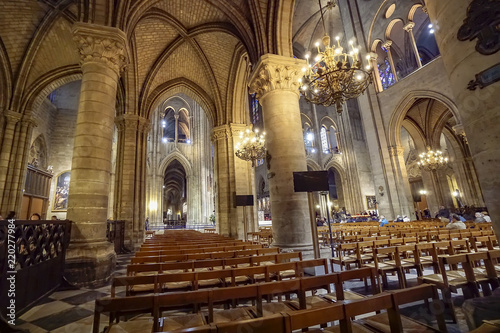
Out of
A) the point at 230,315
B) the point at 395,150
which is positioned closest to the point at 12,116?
the point at 230,315

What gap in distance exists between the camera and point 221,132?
Result: 39.8 ft

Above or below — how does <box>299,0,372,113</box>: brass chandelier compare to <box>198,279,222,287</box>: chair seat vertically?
above

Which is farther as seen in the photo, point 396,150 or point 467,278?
point 396,150

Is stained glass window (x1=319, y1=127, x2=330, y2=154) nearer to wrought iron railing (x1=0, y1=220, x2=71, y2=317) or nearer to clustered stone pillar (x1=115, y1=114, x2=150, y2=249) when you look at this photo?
clustered stone pillar (x1=115, y1=114, x2=150, y2=249)

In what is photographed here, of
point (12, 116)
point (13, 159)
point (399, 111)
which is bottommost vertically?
point (13, 159)

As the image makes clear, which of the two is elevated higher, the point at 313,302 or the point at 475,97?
the point at 475,97

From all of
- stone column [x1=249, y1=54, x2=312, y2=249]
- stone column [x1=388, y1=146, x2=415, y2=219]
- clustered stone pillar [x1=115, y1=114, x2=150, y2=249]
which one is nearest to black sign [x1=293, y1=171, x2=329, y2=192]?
stone column [x1=249, y1=54, x2=312, y2=249]

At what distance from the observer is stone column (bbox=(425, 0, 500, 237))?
6.14ft

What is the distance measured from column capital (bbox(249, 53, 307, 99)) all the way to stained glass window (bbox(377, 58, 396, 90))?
36.9 ft

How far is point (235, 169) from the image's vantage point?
11391 mm

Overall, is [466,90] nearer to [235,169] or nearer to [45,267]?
[45,267]

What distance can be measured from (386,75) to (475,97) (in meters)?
16.2

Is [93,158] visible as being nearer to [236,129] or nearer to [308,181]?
[308,181]

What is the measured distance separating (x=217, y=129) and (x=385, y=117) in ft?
A: 33.8
